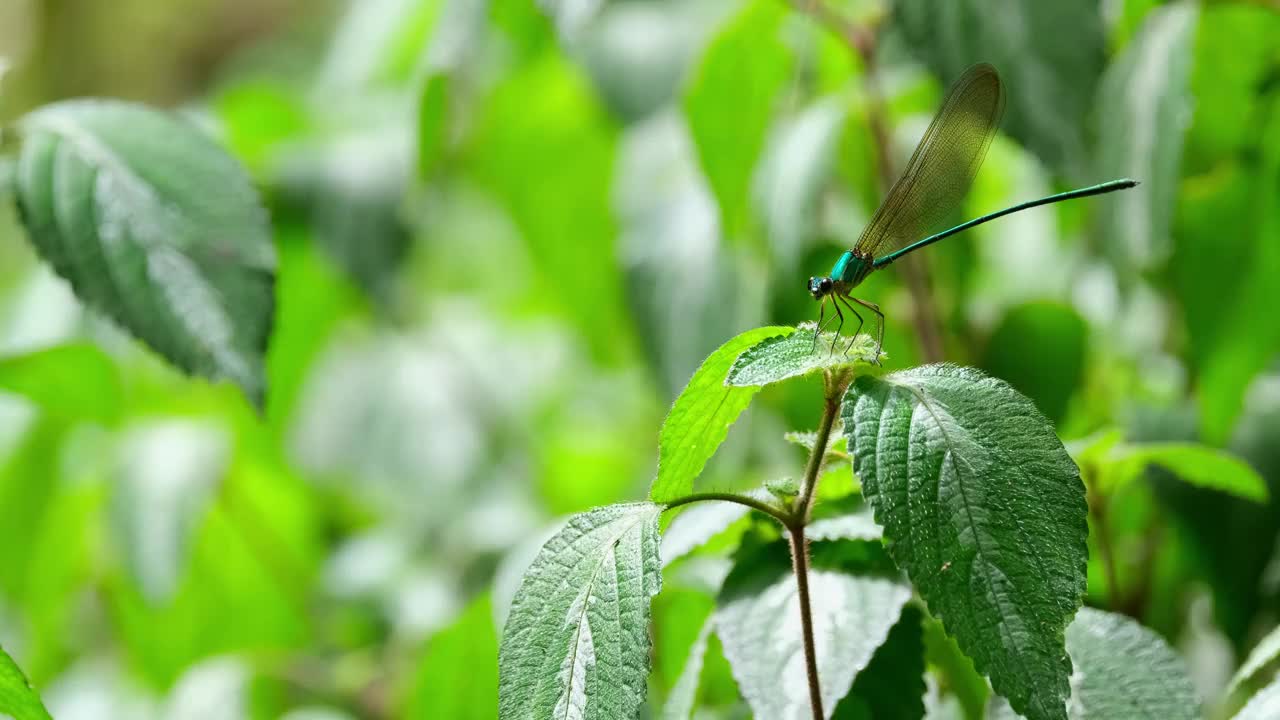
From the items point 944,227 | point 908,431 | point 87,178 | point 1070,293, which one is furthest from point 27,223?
point 1070,293

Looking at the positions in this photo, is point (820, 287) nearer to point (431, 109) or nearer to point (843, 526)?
point (843, 526)

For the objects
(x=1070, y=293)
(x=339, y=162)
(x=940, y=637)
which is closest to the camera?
(x=940, y=637)

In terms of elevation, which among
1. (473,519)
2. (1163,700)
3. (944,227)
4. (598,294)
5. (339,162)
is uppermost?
(339,162)

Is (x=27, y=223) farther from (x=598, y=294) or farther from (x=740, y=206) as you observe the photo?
(x=598, y=294)

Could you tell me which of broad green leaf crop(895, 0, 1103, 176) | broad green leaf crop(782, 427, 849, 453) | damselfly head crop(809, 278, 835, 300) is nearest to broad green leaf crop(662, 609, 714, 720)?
broad green leaf crop(782, 427, 849, 453)

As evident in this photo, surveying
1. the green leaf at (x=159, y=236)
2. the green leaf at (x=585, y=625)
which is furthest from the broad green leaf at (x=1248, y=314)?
the green leaf at (x=159, y=236)

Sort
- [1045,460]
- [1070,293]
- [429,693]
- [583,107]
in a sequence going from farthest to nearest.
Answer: [583,107] → [1070,293] → [429,693] → [1045,460]

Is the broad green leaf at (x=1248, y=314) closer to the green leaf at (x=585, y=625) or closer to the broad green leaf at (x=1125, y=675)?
the broad green leaf at (x=1125, y=675)

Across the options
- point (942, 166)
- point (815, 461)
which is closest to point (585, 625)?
point (815, 461)
